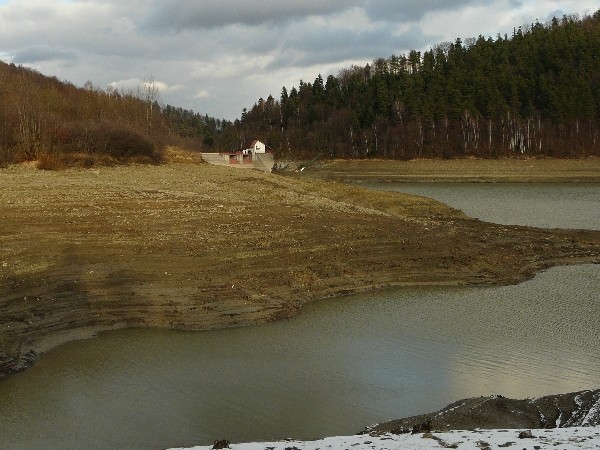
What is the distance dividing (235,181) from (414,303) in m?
17.4

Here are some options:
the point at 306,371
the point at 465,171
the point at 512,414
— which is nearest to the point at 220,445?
the point at 512,414

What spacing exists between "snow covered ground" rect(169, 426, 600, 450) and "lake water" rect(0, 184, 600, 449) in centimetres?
242

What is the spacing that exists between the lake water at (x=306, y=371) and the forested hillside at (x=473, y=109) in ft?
222

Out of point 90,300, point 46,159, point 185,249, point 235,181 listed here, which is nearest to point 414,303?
point 185,249

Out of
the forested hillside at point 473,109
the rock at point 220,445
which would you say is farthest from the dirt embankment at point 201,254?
the forested hillside at point 473,109

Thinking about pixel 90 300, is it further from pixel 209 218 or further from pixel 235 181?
pixel 235 181

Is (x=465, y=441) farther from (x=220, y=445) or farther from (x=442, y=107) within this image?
(x=442, y=107)

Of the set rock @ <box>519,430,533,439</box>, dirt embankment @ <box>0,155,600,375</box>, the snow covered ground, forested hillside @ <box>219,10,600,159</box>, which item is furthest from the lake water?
forested hillside @ <box>219,10,600,159</box>

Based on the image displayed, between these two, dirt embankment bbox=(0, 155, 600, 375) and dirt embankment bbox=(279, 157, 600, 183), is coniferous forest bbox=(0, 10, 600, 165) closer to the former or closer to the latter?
dirt embankment bbox=(279, 157, 600, 183)

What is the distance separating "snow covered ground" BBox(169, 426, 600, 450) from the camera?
23.3 feet

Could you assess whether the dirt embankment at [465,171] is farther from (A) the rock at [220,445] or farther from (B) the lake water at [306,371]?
(A) the rock at [220,445]

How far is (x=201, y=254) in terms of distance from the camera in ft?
62.4

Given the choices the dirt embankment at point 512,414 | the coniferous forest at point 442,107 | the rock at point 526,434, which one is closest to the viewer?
the rock at point 526,434

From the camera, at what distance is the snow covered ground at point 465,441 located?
7.11 meters
